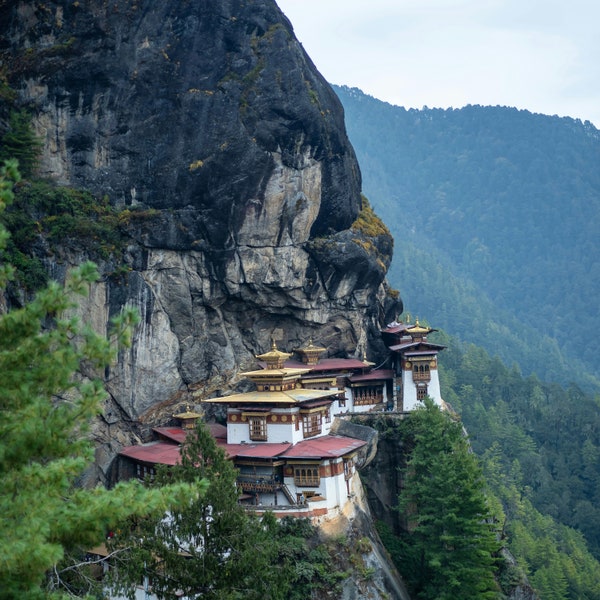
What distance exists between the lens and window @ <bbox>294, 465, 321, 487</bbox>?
103 ft

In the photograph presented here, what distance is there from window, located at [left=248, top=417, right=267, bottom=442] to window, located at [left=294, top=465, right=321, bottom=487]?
2916mm

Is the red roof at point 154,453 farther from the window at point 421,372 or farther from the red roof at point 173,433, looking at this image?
the window at point 421,372

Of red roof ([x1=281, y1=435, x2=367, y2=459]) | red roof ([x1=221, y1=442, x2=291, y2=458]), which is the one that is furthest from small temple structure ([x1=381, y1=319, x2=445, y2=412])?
red roof ([x1=221, y1=442, x2=291, y2=458])

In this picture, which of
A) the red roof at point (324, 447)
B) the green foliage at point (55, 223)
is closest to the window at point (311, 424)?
the red roof at point (324, 447)

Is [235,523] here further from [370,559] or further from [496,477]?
[496,477]

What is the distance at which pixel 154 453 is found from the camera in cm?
3269

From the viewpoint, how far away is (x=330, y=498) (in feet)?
102

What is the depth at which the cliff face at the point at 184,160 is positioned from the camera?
116ft

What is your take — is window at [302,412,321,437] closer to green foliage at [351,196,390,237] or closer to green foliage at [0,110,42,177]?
green foliage at [351,196,390,237]

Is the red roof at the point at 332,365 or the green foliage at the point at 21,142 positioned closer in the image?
the green foliage at the point at 21,142

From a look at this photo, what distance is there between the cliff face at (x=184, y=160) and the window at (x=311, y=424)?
5700 millimetres

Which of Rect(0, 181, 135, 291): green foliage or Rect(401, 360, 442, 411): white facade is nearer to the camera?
Rect(0, 181, 135, 291): green foliage

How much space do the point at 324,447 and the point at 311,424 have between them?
2.73 metres

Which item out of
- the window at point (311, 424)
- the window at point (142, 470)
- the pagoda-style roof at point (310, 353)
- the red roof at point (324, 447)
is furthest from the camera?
the pagoda-style roof at point (310, 353)
